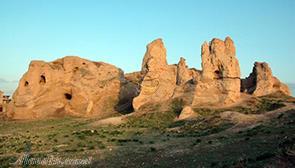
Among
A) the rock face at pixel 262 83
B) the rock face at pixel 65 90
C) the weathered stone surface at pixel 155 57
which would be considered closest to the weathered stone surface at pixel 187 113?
the weathered stone surface at pixel 155 57

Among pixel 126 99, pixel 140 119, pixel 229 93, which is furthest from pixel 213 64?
pixel 126 99

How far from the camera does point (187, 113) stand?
5462 centimetres

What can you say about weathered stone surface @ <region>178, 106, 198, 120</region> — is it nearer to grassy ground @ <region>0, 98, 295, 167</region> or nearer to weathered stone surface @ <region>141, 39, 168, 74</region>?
grassy ground @ <region>0, 98, 295, 167</region>

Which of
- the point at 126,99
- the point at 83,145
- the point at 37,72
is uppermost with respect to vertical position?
the point at 37,72

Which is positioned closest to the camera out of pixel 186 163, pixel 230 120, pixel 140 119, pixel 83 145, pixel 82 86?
pixel 186 163

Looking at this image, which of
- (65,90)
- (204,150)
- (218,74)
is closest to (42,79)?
(65,90)

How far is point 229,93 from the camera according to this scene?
60.8m

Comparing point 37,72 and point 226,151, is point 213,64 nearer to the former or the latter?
point 37,72

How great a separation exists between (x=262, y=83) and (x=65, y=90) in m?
38.5

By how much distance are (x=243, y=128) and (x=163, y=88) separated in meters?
33.2

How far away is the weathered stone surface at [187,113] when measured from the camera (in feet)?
177

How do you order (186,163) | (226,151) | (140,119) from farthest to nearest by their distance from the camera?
(140,119), (226,151), (186,163)

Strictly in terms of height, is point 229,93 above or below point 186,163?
above

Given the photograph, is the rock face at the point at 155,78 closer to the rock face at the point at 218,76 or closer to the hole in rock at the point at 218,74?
the rock face at the point at 218,76
